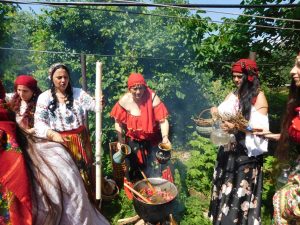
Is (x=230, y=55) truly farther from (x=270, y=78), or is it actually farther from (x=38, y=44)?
(x=38, y=44)

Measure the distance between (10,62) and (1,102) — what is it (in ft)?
31.8

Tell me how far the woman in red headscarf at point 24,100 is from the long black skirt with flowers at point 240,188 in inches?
121

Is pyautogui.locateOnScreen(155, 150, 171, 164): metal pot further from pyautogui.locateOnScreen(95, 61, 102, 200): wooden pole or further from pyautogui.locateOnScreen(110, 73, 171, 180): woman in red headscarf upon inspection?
pyautogui.locateOnScreen(95, 61, 102, 200): wooden pole

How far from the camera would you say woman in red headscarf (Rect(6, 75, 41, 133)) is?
429 cm

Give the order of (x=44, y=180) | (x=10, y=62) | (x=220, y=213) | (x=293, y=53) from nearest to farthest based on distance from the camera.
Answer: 1. (x=44, y=180)
2. (x=220, y=213)
3. (x=293, y=53)
4. (x=10, y=62)

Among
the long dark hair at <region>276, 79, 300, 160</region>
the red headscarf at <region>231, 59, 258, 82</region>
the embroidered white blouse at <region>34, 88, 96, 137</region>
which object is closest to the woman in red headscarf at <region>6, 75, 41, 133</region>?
the embroidered white blouse at <region>34, 88, 96, 137</region>

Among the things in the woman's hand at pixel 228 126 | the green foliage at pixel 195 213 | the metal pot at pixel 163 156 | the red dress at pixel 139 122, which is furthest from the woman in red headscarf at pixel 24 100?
the woman's hand at pixel 228 126

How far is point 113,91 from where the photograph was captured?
7.42 m

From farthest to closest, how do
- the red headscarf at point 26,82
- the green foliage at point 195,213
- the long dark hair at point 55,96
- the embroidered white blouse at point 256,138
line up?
the red headscarf at point 26,82
the green foliage at point 195,213
the long dark hair at point 55,96
the embroidered white blouse at point 256,138

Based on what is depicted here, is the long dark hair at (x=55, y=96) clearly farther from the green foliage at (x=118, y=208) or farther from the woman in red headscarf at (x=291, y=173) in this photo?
the woman in red headscarf at (x=291, y=173)

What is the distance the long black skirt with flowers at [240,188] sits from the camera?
3.34 meters

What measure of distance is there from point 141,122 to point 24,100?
1.93 m

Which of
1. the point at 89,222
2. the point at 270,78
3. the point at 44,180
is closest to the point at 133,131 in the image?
the point at 89,222

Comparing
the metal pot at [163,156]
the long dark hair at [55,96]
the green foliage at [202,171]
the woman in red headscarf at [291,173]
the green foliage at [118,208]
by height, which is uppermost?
the long dark hair at [55,96]
